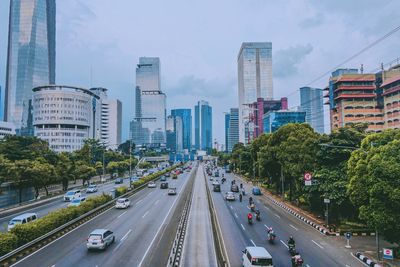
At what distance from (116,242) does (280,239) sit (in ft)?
47.8

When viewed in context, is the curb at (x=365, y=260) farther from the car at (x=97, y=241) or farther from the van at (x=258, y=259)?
the car at (x=97, y=241)

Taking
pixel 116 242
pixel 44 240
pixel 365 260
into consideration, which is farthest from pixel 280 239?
pixel 44 240

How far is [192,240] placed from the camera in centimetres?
2731

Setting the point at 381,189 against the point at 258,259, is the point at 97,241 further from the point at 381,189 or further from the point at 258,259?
the point at 381,189

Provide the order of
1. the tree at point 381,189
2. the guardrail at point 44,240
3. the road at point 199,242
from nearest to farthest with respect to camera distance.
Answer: the tree at point 381,189
the guardrail at point 44,240
the road at point 199,242

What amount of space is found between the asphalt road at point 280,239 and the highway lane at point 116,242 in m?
6.99

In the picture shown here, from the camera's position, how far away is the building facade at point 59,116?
163125 mm

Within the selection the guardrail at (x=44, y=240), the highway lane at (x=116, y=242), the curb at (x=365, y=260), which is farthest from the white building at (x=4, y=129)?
the curb at (x=365, y=260)

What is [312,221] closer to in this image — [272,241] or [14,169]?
[272,241]

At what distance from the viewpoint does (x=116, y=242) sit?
26375 mm

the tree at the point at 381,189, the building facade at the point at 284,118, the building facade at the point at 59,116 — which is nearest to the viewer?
the tree at the point at 381,189

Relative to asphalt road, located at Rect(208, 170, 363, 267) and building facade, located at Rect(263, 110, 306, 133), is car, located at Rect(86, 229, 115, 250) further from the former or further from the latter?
building facade, located at Rect(263, 110, 306, 133)

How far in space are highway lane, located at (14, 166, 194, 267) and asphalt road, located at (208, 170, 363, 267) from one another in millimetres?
6993

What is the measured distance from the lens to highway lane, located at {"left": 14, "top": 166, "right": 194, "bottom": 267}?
70.3ft
